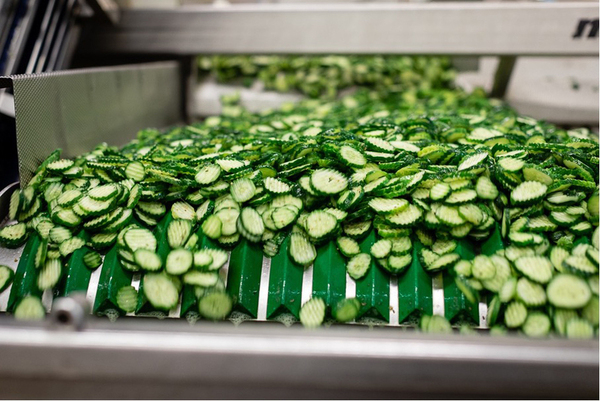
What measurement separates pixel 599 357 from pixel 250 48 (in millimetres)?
2622

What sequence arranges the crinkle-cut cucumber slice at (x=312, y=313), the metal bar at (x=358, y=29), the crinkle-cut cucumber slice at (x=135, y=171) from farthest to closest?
the metal bar at (x=358, y=29) < the crinkle-cut cucumber slice at (x=135, y=171) < the crinkle-cut cucumber slice at (x=312, y=313)

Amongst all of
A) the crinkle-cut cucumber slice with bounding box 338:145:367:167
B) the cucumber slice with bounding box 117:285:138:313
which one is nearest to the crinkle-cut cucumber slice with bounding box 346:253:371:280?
the crinkle-cut cucumber slice with bounding box 338:145:367:167

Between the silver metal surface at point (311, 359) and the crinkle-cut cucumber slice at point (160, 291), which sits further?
the crinkle-cut cucumber slice at point (160, 291)

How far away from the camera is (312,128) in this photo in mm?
1944

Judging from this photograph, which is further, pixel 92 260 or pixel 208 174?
pixel 208 174

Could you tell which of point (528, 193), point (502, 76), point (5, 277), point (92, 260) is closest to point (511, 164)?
point (528, 193)

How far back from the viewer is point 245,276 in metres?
1.31

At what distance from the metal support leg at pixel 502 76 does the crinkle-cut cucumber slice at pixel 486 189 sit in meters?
2.27

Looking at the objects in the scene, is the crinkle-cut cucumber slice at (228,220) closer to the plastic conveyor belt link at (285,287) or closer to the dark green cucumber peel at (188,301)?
the plastic conveyor belt link at (285,287)

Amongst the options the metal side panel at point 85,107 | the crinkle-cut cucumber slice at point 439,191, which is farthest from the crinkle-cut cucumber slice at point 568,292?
the metal side panel at point 85,107

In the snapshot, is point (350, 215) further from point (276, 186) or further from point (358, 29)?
point (358, 29)

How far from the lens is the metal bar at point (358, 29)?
2.61 m

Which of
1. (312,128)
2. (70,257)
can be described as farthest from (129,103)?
(70,257)

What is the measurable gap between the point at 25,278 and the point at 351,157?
1.16 m
